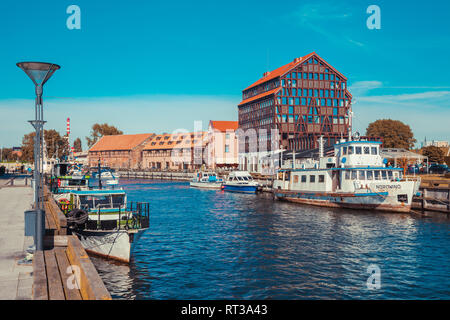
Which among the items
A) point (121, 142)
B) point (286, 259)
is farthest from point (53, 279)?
point (121, 142)

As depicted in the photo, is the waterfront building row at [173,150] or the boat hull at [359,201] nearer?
the boat hull at [359,201]

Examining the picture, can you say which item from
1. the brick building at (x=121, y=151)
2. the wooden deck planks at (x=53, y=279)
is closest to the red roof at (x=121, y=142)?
the brick building at (x=121, y=151)

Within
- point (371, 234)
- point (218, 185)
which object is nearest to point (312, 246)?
point (371, 234)

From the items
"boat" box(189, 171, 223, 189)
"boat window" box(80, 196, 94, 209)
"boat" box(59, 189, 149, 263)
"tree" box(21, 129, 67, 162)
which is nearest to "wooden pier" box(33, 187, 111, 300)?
"boat" box(59, 189, 149, 263)

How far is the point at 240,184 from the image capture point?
66.9 m

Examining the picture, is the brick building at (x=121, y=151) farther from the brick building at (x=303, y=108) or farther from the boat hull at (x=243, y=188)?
the boat hull at (x=243, y=188)

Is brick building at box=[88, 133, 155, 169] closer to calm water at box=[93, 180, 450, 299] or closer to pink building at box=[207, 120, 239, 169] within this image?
pink building at box=[207, 120, 239, 169]

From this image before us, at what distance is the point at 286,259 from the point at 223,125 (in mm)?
108455

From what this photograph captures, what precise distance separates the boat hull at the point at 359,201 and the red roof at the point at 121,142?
115853 millimetres

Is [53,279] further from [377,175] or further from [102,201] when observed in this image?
[377,175]

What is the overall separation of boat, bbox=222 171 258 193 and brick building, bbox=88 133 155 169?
87.8m

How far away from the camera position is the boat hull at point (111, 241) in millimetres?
20205

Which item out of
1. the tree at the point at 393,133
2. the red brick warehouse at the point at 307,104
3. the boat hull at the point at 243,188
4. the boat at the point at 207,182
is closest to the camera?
the boat hull at the point at 243,188

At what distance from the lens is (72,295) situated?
9805mm
